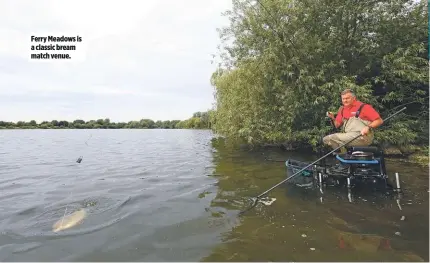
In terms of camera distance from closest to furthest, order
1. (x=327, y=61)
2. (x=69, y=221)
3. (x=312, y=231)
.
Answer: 1. (x=312, y=231)
2. (x=69, y=221)
3. (x=327, y=61)

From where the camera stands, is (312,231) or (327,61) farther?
(327,61)

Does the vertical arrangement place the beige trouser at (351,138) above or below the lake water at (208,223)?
above

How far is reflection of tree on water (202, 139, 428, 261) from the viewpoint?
4327 mm

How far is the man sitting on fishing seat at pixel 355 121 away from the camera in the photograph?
287 inches

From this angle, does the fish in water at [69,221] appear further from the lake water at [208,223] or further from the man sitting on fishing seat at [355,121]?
the man sitting on fishing seat at [355,121]

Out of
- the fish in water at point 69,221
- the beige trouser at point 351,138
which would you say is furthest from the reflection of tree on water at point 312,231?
the fish in water at point 69,221

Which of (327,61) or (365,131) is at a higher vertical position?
(327,61)

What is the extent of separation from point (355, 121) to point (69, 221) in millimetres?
7413

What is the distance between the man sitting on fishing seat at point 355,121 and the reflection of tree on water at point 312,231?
1.60 m

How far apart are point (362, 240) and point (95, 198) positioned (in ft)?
22.5

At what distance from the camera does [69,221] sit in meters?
6.11

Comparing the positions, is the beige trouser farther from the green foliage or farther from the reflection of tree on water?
the green foliage

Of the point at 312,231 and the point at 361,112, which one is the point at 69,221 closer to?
the point at 312,231

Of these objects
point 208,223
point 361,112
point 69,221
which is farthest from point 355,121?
point 69,221
